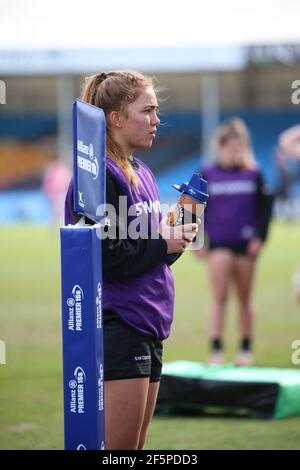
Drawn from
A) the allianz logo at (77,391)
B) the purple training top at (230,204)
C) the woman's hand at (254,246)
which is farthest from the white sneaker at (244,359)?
the allianz logo at (77,391)

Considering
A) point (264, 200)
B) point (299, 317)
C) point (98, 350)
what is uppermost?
point (98, 350)

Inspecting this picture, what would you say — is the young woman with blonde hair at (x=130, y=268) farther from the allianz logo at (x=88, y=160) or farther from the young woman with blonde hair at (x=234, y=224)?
the young woman with blonde hair at (x=234, y=224)

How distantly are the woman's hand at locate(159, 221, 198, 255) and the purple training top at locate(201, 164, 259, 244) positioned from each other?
19.5ft

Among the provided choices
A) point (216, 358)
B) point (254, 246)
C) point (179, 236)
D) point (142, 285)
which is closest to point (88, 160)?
point (179, 236)

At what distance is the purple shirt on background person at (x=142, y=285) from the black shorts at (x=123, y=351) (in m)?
0.03

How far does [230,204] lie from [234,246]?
42 centimetres

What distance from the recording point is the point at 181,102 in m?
49.7

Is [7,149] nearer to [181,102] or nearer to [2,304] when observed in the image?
[181,102]

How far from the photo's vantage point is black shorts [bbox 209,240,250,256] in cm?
1041

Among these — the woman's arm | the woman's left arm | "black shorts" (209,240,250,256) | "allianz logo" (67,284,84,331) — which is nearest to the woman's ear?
the woman's arm

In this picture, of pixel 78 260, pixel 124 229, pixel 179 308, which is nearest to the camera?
pixel 78 260

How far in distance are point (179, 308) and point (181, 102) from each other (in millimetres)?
35539

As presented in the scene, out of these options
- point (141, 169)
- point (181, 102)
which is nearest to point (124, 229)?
point (141, 169)

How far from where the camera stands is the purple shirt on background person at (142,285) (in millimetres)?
4457
